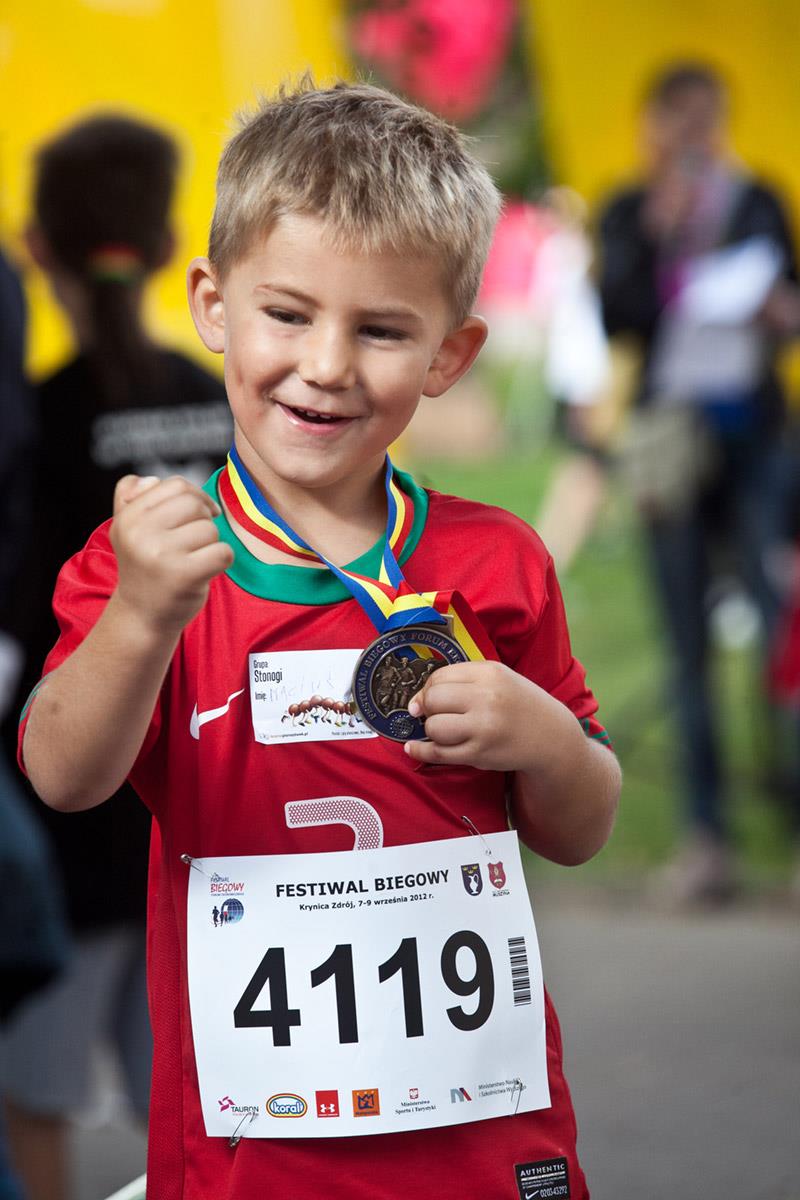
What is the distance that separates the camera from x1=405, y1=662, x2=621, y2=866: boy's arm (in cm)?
141

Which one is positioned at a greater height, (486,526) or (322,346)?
(322,346)

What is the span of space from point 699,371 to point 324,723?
4.30 m

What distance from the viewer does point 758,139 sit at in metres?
6.09

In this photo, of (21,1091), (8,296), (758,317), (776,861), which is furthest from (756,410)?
(21,1091)

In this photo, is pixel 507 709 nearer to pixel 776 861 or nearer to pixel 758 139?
pixel 776 861

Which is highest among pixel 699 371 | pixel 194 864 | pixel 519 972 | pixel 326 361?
pixel 699 371

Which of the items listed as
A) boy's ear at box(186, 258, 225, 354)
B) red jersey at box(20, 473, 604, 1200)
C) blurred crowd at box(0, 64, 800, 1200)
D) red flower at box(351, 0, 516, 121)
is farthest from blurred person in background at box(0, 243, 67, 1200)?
red flower at box(351, 0, 516, 121)

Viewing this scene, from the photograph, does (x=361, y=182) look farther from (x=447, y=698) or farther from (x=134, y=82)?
(x=134, y=82)

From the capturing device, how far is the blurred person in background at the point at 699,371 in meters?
5.44

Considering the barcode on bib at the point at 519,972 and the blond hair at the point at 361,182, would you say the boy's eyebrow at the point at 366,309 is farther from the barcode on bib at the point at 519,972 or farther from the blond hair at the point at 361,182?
the barcode on bib at the point at 519,972

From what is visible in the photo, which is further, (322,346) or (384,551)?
(384,551)

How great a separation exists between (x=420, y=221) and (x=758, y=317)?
4.22m

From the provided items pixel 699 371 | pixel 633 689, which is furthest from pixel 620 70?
pixel 633 689

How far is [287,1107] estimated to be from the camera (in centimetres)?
146
